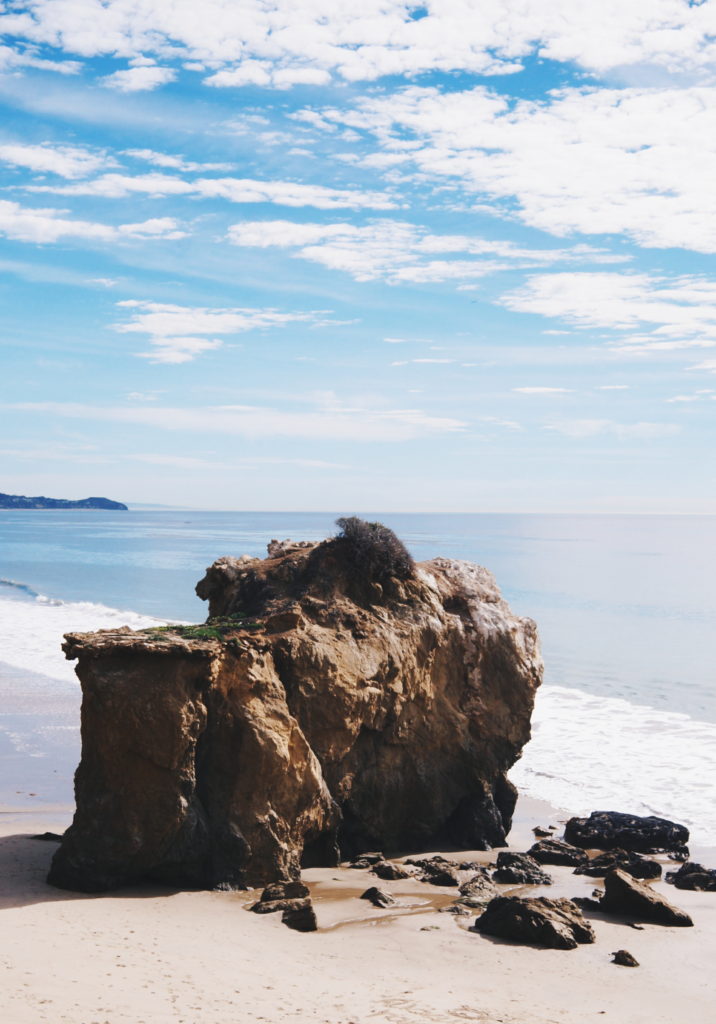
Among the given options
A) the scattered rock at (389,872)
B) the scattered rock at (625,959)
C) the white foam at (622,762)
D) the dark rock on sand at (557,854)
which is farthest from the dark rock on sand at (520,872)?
the white foam at (622,762)

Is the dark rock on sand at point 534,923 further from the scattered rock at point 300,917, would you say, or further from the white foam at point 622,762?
the white foam at point 622,762

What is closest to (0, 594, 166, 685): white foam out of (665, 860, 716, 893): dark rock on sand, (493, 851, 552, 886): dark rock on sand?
(493, 851, 552, 886): dark rock on sand

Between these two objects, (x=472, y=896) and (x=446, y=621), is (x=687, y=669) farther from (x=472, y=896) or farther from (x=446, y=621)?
(x=472, y=896)

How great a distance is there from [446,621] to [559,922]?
5050mm

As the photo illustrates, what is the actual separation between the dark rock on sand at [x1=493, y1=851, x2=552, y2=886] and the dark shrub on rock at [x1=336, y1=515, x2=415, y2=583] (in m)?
3.96

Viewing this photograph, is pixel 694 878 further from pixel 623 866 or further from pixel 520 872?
pixel 520 872

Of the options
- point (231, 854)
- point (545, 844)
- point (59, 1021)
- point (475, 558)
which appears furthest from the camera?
point (475, 558)

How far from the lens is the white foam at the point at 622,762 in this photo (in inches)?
636

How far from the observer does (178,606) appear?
4544 cm

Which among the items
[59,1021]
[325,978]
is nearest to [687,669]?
[325,978]

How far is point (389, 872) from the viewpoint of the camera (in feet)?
39.7

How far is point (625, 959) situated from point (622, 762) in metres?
9.38

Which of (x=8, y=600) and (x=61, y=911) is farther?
(x=8, y=600)

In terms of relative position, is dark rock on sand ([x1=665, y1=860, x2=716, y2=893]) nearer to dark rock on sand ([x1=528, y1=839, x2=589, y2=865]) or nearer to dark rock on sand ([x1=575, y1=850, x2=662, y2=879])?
dark rock on sand ([x1=575, y1=850, x2=662, y2=879])
